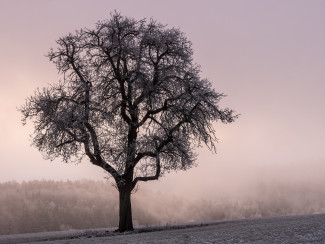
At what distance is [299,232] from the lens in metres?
24.0

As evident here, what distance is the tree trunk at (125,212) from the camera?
34.9 meters

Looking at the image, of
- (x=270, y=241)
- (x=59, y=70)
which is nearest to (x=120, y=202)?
(x=59, y=70)

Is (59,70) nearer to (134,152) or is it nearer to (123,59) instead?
(123,59)

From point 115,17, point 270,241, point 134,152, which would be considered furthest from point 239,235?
point 115,17

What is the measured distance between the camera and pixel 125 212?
3506 centimetres

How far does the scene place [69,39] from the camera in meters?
36.8

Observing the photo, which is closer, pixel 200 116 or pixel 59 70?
pixel 200 116

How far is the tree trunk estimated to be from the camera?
3488cm

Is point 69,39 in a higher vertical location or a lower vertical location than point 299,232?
higher

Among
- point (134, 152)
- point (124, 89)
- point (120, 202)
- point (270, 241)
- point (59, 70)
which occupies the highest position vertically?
point (59, 70)

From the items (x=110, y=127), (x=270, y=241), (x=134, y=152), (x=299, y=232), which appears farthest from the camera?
(x=110, y=127)

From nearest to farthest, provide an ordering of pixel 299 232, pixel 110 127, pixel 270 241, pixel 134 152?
pixel 270 241 → pixel 299 232 → pixel 134 152 → pixel 110 127

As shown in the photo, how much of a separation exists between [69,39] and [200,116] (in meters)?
11.6

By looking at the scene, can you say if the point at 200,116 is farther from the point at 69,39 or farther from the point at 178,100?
the point at 69,39
